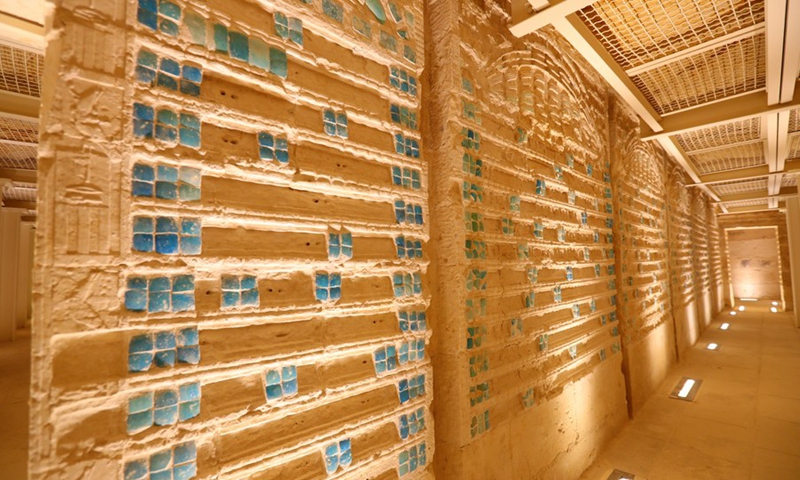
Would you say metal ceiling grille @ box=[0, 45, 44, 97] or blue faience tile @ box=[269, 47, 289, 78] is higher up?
metal ceiling grille @ box=[0, 45, 44, 97]

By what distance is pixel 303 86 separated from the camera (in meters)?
1.42

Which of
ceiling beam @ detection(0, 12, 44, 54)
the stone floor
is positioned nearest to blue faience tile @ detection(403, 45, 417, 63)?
ceiling beam @ detection(0, 12, 44, 54)

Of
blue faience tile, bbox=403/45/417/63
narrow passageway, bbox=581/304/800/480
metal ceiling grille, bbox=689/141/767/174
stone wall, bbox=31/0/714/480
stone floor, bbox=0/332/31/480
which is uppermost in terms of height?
metal ceiling grille, bbox=689/141/767/174

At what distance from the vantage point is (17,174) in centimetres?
718

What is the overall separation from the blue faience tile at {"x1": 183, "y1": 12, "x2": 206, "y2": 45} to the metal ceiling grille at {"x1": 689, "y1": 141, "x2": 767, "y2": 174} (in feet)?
23.3

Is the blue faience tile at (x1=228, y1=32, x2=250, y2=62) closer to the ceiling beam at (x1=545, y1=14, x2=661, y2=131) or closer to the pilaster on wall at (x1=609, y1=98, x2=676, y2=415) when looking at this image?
the ceiling beam at (x1=545, y1=14, x2=661, y2=131)

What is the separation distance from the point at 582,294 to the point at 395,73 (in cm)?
260

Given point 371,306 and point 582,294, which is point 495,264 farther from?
point 582,294

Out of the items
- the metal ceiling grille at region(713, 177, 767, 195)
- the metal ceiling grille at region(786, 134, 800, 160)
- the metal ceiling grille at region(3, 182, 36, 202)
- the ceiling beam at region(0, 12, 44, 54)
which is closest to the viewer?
the ceiling beam at region(0, 12, 44, 54)

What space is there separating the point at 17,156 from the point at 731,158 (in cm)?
1211

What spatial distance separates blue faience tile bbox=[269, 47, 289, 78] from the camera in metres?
1.32

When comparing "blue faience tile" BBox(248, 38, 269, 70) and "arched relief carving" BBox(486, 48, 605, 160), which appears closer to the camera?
"blue faience tile" BBox(248, 38, 269, 70)

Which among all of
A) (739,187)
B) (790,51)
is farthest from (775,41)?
(739,187)

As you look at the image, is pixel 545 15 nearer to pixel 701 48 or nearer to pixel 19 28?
pixel 701 48
